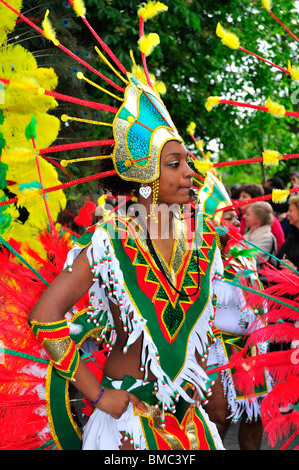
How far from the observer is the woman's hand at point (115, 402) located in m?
2.07

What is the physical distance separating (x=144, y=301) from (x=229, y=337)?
1782mm

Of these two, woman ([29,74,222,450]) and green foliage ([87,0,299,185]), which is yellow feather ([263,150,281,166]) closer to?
woman ([29,74,222,450])

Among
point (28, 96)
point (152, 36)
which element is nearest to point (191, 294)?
point (152, 36)

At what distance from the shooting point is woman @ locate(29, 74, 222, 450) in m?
2.08

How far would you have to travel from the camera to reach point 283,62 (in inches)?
328

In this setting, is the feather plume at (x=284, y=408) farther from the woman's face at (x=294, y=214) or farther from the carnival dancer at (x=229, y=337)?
the woman's face at (x=294, y=214)

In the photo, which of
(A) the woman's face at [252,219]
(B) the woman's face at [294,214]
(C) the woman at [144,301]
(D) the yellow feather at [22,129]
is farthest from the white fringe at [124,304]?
(A) the woman's face at [252,219]

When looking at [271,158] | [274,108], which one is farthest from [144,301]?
Answer: [274,108]

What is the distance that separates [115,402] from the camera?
6.80 ft

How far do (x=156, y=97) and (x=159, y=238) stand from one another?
53cm

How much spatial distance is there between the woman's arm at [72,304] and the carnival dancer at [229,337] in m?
1.52
